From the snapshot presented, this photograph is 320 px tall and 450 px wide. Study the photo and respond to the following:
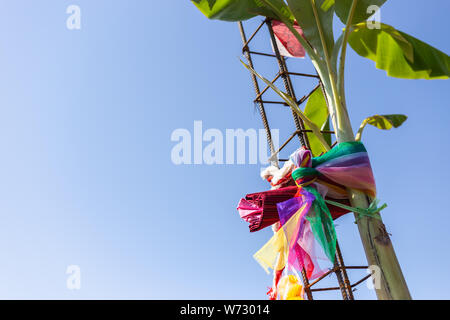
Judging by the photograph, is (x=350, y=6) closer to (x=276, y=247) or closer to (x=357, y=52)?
(x=357, y=52)

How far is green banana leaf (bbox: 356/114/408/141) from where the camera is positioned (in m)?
3.59

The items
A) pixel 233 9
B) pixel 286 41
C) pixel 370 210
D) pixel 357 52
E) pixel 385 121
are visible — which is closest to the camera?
pixel 370 210

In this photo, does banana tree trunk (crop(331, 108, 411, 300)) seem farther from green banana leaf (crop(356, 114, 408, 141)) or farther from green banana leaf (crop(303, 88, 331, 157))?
green banana leaf (crop(303, 88, 331, 157))

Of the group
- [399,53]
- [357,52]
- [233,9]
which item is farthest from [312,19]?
[399,53]

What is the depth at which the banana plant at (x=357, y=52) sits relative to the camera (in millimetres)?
3191

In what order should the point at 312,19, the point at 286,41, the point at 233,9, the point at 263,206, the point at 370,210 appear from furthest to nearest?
1. the point at 286,41
2. the point at 233,9
3. the point at 312,19
4. the point at 263,206
5. the point at 370,210

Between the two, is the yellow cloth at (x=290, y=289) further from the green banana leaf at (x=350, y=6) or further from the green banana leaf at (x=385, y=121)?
the green banana leaf at (x=350, y=6)

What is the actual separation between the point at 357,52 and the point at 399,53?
18.1 inches

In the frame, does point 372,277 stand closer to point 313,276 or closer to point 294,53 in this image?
point 313,276

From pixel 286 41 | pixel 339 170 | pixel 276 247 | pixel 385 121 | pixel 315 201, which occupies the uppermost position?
pixel 286 41

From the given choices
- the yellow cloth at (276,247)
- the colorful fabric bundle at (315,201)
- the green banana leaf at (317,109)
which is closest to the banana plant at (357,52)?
the colorful fabric bundle at (315,201)

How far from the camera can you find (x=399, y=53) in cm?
440

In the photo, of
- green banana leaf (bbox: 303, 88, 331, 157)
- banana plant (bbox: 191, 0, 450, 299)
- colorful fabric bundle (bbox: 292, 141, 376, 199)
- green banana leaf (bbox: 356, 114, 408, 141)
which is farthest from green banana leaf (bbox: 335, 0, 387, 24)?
green banana leaf (bbox: 303, 88, 331, 157)
